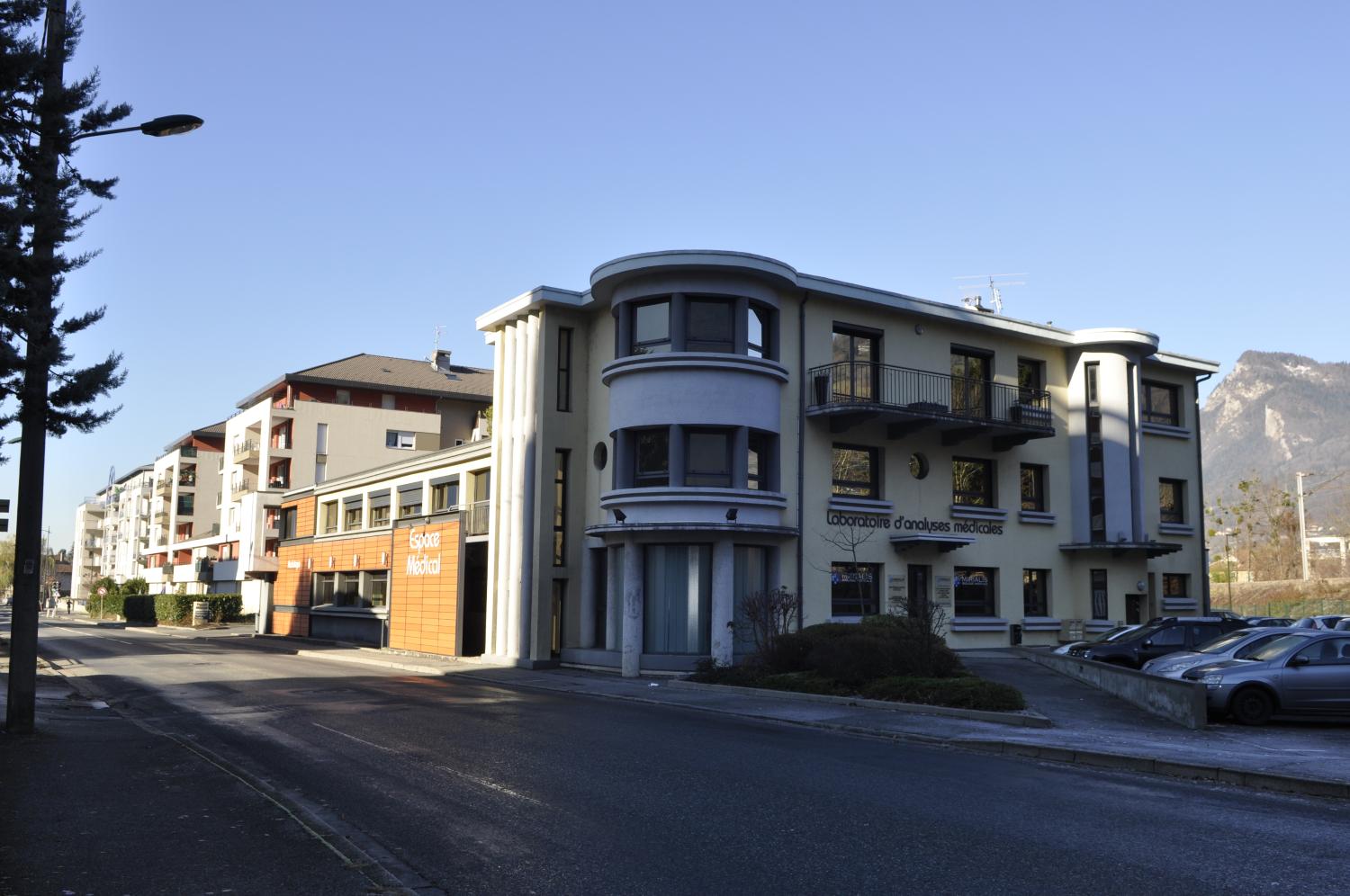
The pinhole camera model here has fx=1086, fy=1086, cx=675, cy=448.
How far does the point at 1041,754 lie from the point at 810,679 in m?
7.82

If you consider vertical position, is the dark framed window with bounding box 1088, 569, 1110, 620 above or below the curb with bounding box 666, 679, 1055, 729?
above

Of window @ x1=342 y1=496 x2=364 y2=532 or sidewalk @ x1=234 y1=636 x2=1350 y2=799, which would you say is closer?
sidewalk @ x1=234 y1=636 x2=1350 y2=799

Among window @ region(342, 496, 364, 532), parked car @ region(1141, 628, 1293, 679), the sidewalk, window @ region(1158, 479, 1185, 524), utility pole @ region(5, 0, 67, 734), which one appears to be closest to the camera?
the sidewalk

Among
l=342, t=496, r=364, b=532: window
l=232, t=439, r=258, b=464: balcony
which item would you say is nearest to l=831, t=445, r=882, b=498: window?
l=342, t=496, r=364, b=532: window

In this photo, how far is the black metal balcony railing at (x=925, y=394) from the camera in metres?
28.5

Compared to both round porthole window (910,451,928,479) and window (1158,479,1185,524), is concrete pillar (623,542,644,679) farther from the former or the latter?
window (1158,479,1185,524)

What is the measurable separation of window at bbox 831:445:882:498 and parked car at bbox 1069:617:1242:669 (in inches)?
286

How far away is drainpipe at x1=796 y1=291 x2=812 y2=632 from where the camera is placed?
2748 cm

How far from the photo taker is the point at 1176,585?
36250mm

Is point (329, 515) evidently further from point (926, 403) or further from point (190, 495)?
point (190, 495)

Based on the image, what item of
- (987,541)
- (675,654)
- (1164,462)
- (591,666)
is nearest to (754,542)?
(675,654)

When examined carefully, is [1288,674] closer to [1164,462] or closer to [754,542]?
[754,542]

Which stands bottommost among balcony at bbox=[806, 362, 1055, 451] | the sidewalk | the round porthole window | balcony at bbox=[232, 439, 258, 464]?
the sidewalk

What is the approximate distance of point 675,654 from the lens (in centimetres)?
2578
